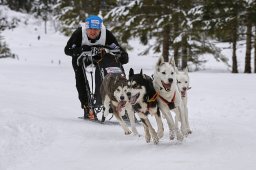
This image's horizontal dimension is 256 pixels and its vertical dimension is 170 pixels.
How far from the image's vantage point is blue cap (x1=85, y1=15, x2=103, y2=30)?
767cm

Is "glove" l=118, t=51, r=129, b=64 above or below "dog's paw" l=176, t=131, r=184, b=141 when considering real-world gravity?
above

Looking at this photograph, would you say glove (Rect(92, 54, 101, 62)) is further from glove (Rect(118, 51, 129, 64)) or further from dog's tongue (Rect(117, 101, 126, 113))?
dog's tongue (Rect(117, 101, 126, 113))

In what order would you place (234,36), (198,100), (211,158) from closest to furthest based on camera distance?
(211,158) < (198,100) < (234,36)

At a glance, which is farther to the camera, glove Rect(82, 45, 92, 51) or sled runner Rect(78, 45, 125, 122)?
glove Rect(82, 45, 92, 51)

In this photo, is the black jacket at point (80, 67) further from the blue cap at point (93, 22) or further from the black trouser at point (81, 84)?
the blue cap at point (93, 22)

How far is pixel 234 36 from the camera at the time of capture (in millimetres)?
22016

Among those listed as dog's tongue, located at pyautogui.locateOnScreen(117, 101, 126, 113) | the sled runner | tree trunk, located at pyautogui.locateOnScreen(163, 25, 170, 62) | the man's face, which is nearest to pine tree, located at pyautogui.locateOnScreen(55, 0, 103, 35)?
tree trunk, located at pyautogui.locateOnScreen(163, 25, 170, 62)

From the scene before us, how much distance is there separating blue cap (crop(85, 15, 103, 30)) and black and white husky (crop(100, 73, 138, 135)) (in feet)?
Answer: 3.26

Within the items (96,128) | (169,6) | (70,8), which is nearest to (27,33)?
(70,8)

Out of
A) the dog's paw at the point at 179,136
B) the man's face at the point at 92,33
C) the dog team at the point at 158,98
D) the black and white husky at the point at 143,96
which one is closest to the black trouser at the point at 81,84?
the man's face at the point at 92,33

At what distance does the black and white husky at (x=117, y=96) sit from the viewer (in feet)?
21.2

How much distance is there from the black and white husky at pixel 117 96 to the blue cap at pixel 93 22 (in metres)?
0.99

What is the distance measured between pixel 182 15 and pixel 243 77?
7125mm

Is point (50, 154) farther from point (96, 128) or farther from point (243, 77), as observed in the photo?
point (243, 77)
